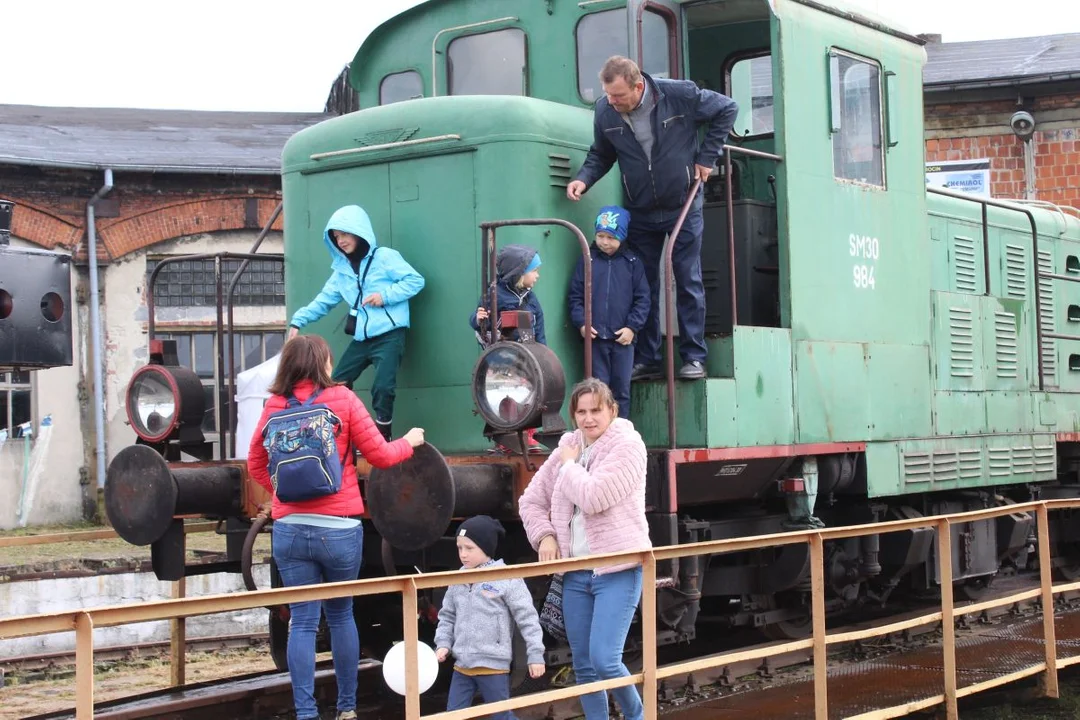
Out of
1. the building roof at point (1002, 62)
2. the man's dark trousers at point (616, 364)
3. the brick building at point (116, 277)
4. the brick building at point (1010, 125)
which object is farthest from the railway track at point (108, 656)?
the brick building at point (1010, 125)

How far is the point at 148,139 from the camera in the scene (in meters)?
20.9

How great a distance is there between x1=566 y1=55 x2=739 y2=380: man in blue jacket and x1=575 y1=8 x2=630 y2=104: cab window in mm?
686

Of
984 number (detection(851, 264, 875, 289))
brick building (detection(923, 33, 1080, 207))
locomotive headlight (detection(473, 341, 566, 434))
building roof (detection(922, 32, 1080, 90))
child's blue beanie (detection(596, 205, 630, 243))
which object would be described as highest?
building roof (detection(922, 32, 1080, 90))

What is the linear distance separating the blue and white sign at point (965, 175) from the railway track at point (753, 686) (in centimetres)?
1200

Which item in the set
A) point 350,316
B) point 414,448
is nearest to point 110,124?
point 350,316

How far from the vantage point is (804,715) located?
6.52 m

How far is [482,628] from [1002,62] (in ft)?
59.6

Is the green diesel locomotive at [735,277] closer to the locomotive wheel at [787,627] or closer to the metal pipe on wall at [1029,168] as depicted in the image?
the locomotive wheel at [787,627]

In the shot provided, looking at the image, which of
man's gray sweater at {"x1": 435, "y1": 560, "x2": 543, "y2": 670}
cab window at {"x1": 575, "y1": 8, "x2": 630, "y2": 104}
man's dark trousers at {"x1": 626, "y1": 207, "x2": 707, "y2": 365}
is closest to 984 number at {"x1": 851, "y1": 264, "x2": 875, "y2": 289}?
man's dark trousers at {"x1": 626, "y1": 207, "x2": 707, "y2": 365}

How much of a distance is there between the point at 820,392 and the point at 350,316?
98.0 inches

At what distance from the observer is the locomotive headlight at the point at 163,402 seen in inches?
284

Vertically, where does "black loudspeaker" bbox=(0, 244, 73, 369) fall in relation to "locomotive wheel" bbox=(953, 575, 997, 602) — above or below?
above

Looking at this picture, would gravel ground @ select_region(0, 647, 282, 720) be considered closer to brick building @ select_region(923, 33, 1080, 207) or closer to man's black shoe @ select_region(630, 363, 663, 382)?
man's black shoe @ select_region(630, 363, 663, 382)

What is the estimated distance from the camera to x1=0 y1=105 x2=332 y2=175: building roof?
735 inches
